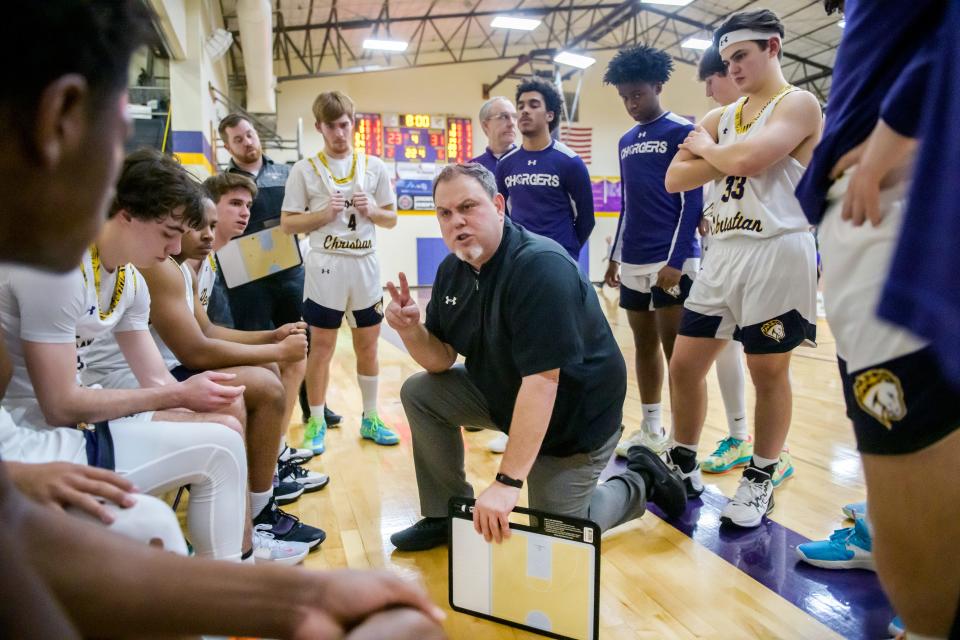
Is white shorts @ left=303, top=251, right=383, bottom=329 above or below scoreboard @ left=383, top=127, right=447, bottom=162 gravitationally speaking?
below

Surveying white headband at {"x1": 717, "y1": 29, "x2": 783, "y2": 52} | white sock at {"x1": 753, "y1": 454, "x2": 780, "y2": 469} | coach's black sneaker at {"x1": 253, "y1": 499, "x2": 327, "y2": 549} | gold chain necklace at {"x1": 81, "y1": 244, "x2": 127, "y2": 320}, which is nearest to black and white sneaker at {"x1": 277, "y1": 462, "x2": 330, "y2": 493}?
coach's black sneaker at {"x1": 253, "y1": 499, "x2": 327, "y2": 549}

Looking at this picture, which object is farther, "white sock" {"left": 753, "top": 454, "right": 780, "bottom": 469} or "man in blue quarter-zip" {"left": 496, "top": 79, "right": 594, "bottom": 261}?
"man in blue quarter-zip" {"left": 496, "top": 79, "right": 594, "bottom": 261}

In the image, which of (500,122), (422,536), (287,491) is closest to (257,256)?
(287,491)

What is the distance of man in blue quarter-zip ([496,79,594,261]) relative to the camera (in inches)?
135

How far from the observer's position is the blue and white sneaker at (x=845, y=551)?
204 cm

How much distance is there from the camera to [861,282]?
1092 mm

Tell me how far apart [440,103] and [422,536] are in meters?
13.7

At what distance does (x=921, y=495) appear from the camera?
103 cm

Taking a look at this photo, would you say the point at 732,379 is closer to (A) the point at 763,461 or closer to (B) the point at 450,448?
(A) the point at 763,461

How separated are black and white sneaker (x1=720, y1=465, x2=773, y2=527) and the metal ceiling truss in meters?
11.4

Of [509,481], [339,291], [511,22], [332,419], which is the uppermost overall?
[511,22]

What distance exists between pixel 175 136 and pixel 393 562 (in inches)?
295

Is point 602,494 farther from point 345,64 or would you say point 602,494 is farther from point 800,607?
point 345,64

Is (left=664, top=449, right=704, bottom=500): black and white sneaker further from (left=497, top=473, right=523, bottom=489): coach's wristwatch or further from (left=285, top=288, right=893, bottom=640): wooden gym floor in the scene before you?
(left=497, top=473, right=523, bottom=489): coach's wristwatch
